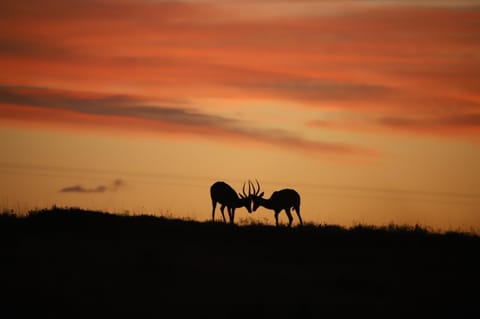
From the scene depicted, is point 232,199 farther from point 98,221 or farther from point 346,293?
point 346,293

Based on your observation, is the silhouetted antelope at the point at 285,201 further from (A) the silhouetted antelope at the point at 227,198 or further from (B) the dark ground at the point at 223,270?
(B) the dark ground at the point at 223,270

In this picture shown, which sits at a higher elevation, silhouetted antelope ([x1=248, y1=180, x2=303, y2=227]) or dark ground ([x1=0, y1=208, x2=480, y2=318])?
silhouetted antelope ([x1=248, y1=180, x2=303, y2=227])

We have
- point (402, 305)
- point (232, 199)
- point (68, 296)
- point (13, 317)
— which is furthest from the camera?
point (232, 199)

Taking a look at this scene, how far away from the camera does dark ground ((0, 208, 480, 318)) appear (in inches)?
762

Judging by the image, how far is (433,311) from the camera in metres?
20.2

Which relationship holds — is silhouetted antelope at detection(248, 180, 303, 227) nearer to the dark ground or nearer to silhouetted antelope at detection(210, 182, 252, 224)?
silhouetted antelope at detection(210, 182, 252, 224)

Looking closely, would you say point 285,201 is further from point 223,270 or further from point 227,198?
point 223,270

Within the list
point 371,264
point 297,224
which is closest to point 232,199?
point 297,224

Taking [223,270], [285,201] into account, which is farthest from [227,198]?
→ [223,270]

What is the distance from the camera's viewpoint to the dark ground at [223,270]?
63.5 feet

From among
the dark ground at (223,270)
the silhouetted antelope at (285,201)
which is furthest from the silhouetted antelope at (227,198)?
the dark ground at (223,270)

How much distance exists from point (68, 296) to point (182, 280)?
379cm

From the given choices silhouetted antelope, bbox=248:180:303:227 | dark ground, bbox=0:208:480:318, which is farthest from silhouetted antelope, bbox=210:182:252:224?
dark ground, bbox=0:208:480:318

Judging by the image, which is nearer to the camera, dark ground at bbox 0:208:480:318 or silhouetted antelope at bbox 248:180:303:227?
dark ground at bbox 0:208:480:318
